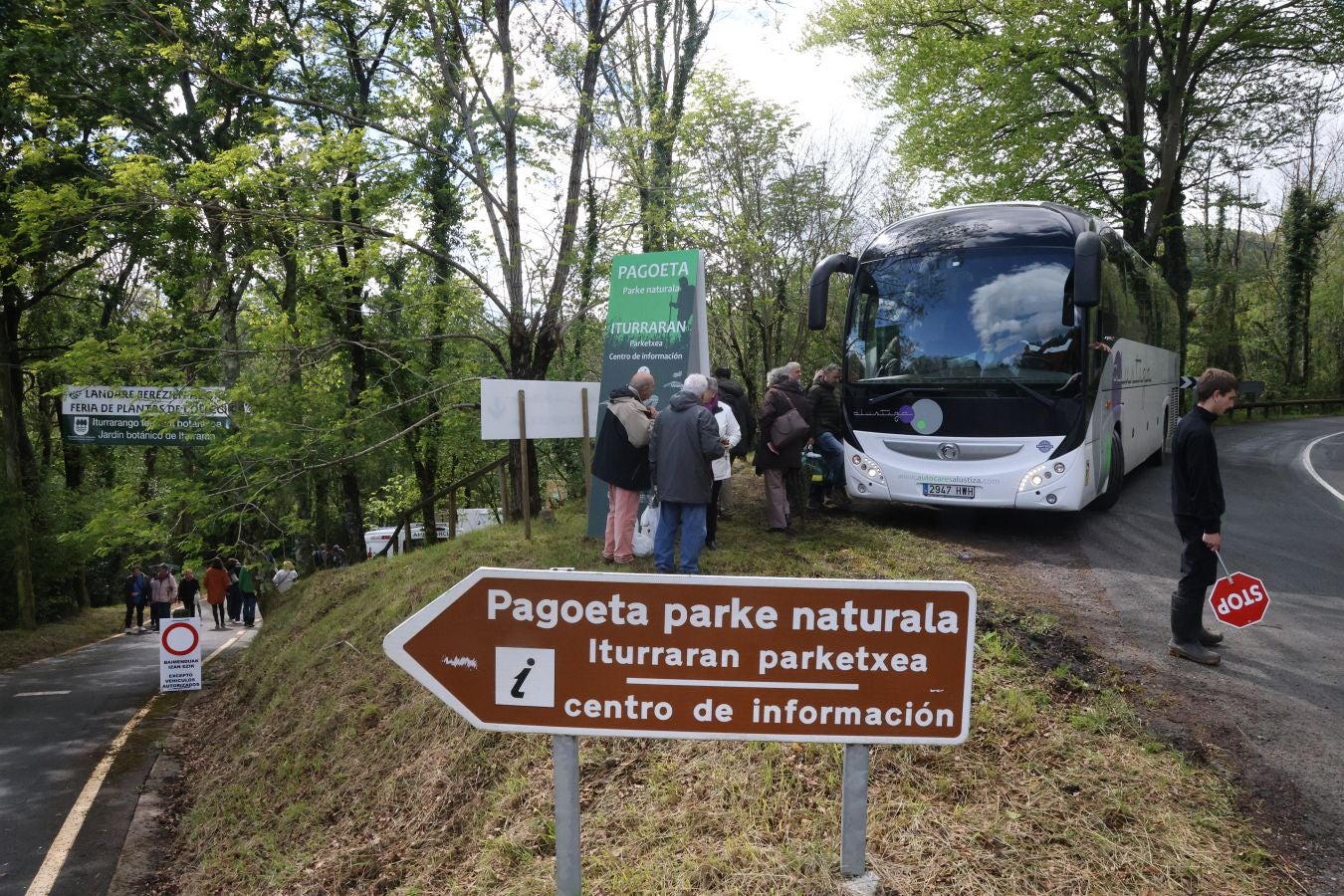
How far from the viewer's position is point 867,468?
9719mm

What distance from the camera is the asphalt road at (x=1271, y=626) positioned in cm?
431

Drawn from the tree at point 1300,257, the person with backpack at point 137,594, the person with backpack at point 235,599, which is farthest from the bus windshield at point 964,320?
the tree at point 1300,257

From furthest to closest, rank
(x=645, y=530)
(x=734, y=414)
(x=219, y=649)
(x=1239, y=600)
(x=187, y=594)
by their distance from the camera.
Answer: (x=187, y=594)
(x=219, y=649)
(x=734, y=414)
(x=645, y=530)
(x=1239, y=600)

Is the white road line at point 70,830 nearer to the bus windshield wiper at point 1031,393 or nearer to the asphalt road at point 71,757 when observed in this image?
the asphalt road at point 71,757

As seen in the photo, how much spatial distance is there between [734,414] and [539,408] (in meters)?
2.17

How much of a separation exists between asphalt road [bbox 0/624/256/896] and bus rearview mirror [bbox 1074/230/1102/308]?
9.52m

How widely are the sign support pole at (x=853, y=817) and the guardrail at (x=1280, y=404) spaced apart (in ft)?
108

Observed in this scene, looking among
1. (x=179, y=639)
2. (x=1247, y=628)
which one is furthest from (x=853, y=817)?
(x=179, y=639)

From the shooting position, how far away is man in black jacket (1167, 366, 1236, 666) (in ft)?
18.3

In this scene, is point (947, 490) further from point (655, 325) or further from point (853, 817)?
point (853, 817)

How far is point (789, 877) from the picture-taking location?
143 inches

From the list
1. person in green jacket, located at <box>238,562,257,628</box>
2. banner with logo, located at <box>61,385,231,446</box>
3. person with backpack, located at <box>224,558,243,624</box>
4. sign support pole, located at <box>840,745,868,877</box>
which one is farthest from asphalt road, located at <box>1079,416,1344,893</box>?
person with backpack, located at <box>224,558,243,624</box>

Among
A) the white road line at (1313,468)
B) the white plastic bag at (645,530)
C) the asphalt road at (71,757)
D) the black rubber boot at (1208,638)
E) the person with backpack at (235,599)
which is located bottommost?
the person with backpack at (235,599)

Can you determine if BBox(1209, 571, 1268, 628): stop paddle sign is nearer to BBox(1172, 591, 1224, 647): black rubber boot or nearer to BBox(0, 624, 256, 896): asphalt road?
BBox(1172, 591, 1224, 647): black rubber boot
